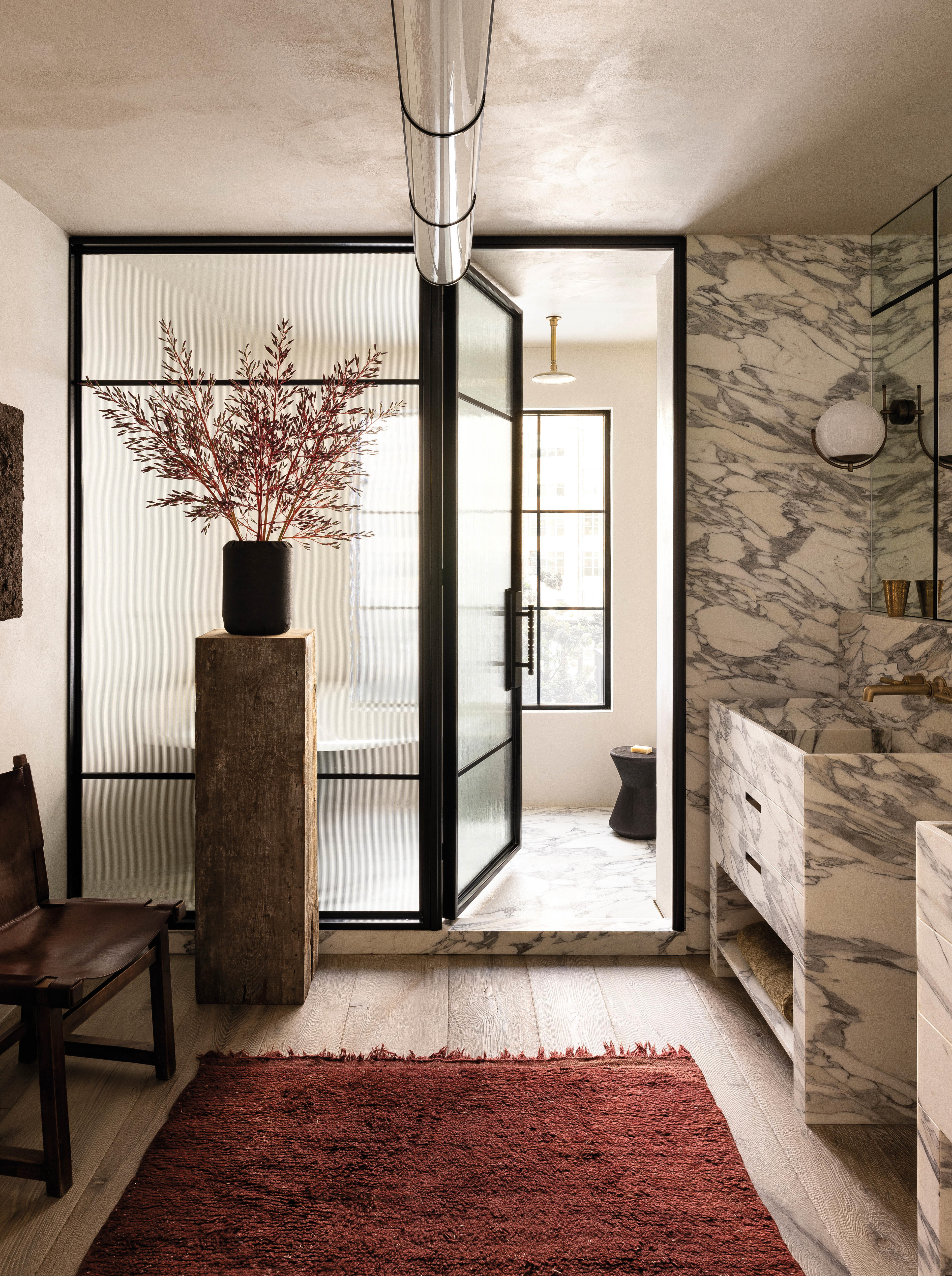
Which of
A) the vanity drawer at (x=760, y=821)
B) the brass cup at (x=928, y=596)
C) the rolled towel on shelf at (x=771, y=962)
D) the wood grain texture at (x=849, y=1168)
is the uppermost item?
the brass cup at (x=928, y=596)

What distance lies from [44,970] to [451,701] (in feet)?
5.22

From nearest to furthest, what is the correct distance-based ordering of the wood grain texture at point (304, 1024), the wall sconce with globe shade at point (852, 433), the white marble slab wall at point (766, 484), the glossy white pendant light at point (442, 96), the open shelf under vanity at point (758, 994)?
the glossy white pendant light at point (442, 96) → the open shelf under vanity at point (758, 994) → the wood grain texture at point (304, 1024) → the wall sconce with globe shade at point (852, 433) → the white marble slab wall at point (766, 484)

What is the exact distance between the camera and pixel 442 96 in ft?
4.27

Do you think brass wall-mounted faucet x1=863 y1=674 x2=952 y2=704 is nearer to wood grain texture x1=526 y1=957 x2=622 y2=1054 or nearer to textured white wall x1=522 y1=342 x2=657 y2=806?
wood grain texture x1=526 y1=957 x2=622 y2=1054

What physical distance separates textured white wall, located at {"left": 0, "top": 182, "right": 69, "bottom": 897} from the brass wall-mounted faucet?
2.49 metres

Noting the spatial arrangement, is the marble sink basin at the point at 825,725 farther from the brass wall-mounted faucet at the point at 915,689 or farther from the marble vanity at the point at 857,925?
the marble vanity at the point at 857,925

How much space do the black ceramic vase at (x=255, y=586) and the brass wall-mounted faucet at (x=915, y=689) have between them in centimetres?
170

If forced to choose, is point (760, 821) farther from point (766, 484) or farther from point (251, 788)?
point (251, 788)

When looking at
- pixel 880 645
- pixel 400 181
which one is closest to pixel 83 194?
pixel 400 181

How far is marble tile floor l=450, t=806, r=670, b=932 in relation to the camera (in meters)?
3.13

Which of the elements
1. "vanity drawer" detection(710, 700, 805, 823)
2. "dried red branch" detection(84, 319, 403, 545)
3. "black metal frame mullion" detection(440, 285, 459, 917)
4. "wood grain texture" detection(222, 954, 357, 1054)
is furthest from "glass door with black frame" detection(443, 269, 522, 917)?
"vanity drawer" detection(710, 700, 805, 823)

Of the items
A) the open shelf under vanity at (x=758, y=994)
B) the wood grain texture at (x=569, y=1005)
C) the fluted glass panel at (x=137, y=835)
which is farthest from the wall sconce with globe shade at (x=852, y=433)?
the fluted glass panel at (x=137, y=835)

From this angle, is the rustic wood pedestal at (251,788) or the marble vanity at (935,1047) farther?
the rustic wood pedestal at (251,788)

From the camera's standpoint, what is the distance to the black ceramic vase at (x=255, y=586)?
2.67 meters
